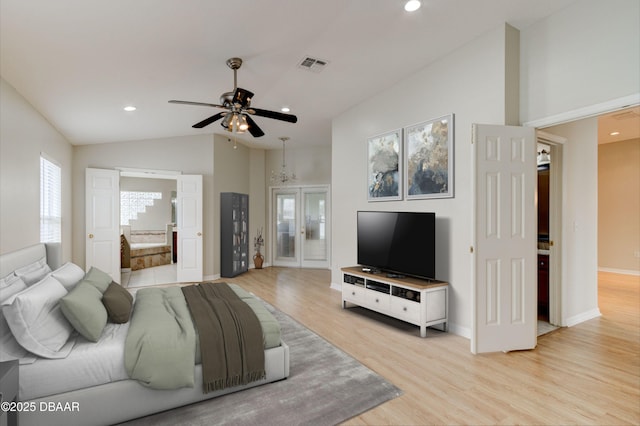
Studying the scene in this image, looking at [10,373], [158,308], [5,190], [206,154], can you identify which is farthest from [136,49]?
[206,154]

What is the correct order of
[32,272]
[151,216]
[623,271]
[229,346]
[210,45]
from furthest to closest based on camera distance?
[151,216] < [623,271] < [210,45] < [32,272] < [229,346]

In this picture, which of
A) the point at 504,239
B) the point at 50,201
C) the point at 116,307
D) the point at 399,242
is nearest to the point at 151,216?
the point at 50,201

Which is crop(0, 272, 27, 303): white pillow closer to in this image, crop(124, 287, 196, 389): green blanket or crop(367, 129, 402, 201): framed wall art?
crop(124, 287, 196, 389): green blanket

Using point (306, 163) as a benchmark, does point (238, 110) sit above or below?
below

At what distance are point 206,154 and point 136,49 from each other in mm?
3893

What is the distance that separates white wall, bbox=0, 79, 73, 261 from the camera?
3229 millimetres

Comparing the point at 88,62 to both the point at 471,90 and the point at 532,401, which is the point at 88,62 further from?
the point at 532,401

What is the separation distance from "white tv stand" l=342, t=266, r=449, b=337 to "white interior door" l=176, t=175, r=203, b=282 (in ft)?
11.6

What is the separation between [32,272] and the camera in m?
2.78

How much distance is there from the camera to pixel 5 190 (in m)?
3.23

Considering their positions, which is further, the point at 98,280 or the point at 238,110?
the point at 238,110

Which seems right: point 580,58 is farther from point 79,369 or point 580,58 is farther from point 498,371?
point 79,369

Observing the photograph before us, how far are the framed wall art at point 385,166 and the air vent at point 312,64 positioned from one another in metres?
1.32

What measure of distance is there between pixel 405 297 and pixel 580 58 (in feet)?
9.14
